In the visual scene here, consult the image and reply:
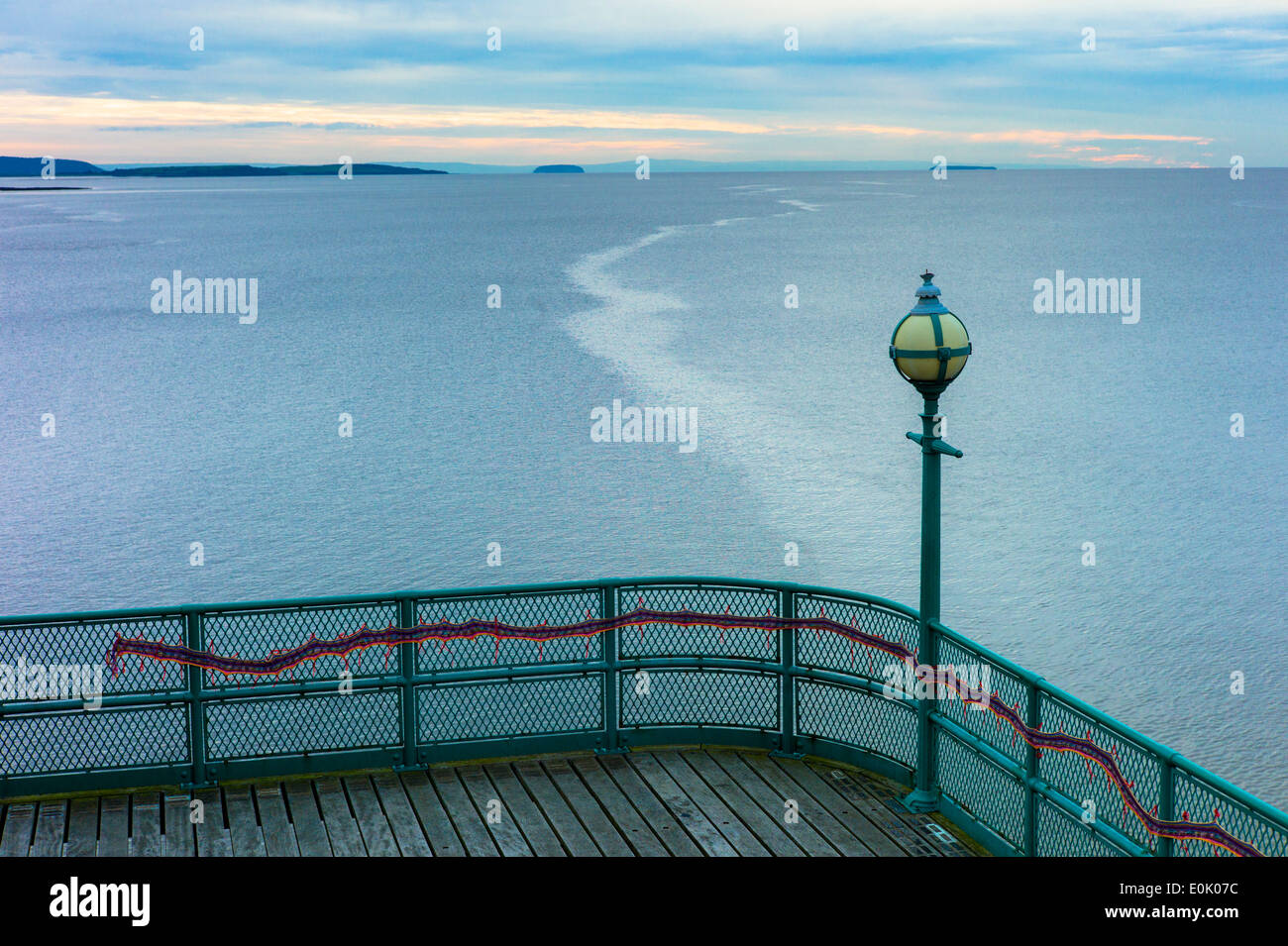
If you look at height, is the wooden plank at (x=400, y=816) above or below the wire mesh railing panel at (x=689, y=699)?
above

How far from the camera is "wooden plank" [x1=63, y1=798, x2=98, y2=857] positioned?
8133mm

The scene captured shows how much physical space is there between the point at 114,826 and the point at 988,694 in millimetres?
5125

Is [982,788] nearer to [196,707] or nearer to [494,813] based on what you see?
[494,813]

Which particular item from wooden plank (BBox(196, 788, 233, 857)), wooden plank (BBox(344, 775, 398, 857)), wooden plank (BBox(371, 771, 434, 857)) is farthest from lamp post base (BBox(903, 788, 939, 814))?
wooden plank (BBox(196, 788, 233, 857))

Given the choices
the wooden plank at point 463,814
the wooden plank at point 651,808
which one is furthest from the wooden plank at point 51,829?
the wooden plank at point 651,808

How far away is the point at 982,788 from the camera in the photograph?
832 cm

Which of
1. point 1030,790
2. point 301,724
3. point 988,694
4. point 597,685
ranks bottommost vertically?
point 301,724

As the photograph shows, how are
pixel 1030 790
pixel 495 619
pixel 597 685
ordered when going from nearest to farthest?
pixel 1030 790 → pixel 495 619 → pixel 597 685

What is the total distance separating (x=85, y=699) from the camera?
8672mm

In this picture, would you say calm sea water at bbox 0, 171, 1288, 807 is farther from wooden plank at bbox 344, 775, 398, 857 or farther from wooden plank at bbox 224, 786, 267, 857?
wooden plank at bbox 224, 786, 267, 857

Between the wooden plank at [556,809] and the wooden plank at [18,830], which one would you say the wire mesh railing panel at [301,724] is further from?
the wooden plank at [18,830]

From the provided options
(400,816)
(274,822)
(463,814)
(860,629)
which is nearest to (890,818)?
(860,629)

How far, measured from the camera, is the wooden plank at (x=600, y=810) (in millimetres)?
8266

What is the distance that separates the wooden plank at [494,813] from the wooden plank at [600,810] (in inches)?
16.0
